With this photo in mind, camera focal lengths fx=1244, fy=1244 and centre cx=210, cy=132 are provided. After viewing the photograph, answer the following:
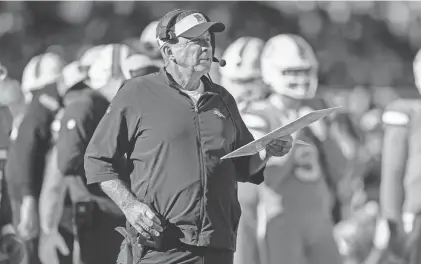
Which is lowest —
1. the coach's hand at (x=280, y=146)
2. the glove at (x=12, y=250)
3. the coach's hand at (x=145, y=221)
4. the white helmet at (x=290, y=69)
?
the glove at (x=12, y=250)

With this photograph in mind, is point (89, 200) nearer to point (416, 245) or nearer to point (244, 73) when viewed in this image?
point (244, 73)

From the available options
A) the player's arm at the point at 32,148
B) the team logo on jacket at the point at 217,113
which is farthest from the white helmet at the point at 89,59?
the team logo on jacket at the point at 217,113

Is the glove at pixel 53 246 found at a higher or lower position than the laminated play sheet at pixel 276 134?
lower

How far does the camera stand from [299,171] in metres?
6.84

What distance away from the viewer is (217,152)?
14.6 feet

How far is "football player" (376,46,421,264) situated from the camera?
21.4 feet

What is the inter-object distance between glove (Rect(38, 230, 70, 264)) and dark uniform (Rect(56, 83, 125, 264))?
3.10ft

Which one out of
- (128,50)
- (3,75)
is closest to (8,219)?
(3,75)

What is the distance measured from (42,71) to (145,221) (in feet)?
15.1

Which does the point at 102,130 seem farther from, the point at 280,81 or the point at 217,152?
the point at 280,81

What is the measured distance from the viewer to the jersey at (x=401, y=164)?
21.5 ft

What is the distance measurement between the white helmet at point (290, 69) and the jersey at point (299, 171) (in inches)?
13.9

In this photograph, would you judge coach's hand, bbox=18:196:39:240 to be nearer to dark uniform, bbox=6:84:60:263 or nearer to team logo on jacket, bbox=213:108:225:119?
dark uniform, bbox=6:84:60:263

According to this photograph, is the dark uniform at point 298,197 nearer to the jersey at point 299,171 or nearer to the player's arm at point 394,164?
the jersey at point 299,171
